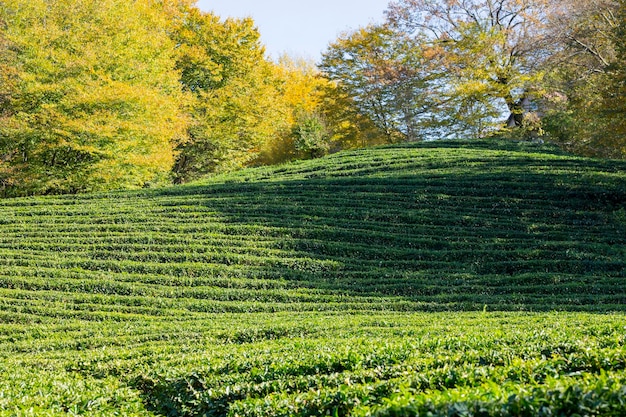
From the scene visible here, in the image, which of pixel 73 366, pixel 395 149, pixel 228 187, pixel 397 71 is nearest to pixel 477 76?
pixel 397 71

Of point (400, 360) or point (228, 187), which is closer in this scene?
point (400, 360)

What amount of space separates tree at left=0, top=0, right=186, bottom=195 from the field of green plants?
326 cm

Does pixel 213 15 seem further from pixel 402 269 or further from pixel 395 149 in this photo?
pixel 402 269

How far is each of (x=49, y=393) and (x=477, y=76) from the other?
3434 cm

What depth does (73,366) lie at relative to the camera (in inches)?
397

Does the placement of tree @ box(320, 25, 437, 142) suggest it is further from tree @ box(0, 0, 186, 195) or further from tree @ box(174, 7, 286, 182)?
tree @ box(0, 0, 186, 195)

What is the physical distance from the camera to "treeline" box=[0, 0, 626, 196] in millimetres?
26375

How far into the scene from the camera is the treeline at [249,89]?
86.5 feet

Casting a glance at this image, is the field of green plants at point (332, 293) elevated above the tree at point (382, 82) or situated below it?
below

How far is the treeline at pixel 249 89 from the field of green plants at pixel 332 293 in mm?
3607

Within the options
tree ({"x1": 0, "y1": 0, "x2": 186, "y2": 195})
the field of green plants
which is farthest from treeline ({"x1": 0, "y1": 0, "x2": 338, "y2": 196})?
the field of green plants

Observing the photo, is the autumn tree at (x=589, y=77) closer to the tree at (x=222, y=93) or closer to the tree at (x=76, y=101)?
the tree at (x=222, y=93)

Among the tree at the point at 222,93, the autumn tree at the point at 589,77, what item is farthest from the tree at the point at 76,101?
the autumn tree at the point at 589,77

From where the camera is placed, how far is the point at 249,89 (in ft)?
135
